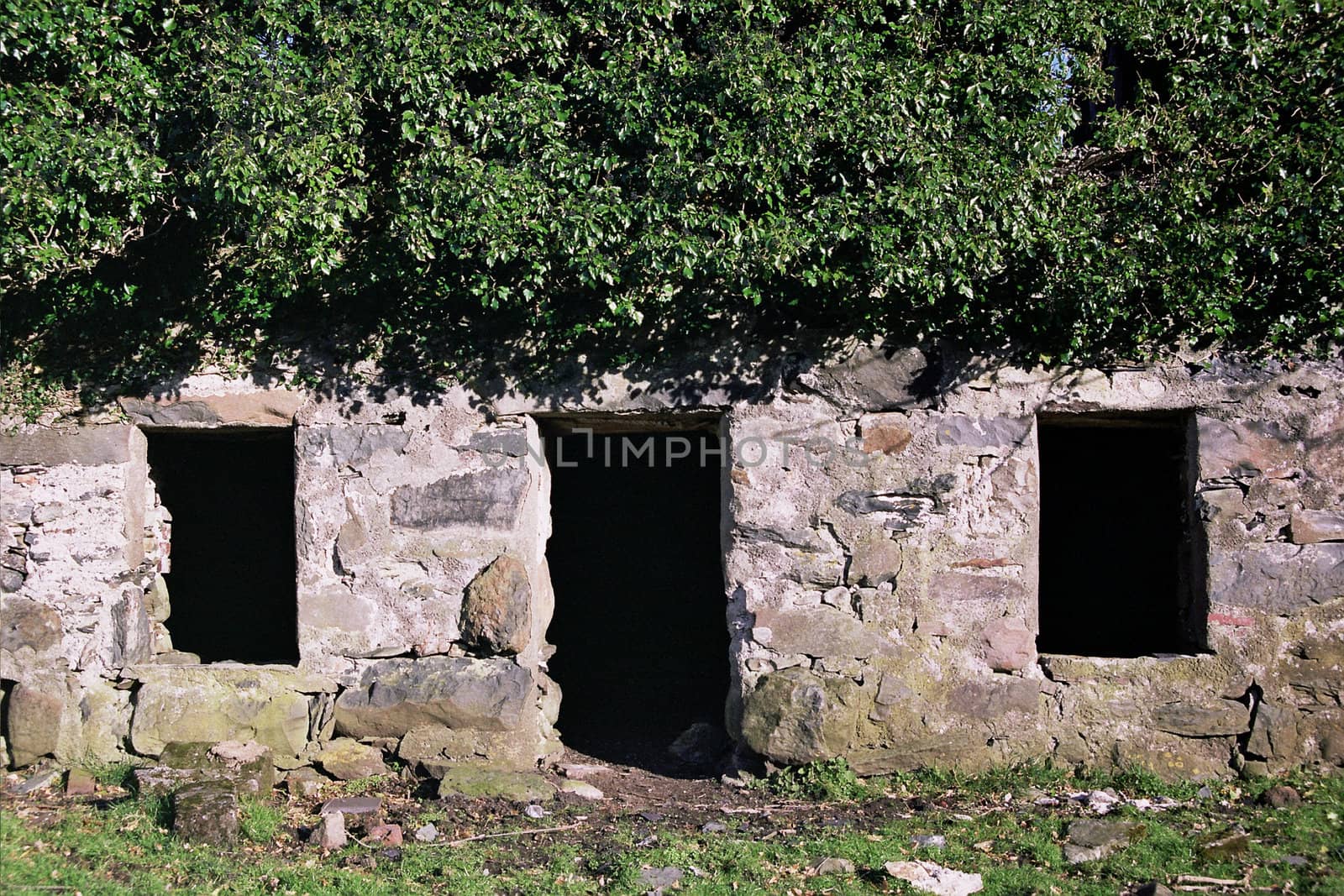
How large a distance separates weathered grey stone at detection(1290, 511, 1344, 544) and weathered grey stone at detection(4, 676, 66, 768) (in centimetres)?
559

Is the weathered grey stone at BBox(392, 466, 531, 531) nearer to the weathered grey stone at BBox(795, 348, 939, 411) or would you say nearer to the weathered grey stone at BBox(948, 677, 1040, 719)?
the weathered grey stone at BBox(795, 348, 939, 411)

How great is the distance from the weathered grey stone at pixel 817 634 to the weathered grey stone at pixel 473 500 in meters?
1.23

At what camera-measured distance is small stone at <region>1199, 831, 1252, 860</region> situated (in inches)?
150

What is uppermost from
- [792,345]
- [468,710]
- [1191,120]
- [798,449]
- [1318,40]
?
[1318,40]

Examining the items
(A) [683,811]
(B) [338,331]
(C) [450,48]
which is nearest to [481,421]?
(B) [338,331]

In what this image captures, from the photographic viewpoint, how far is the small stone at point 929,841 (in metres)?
3.94

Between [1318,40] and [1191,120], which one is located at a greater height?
[1318,40]

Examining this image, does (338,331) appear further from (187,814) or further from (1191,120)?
(1191,120)

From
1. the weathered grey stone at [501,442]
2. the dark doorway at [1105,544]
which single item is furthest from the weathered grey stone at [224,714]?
the dark doorway at [1105,544]

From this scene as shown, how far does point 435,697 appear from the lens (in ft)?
15.3

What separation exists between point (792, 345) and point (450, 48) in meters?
1.93

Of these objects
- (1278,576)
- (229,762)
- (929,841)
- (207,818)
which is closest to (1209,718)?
(1278,576)

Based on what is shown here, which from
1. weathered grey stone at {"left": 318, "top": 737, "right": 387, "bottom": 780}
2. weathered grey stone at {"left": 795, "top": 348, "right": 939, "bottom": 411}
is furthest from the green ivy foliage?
weathered grey stone at {"left": 318, "top": 737, "right": 387, "bottom": 780}

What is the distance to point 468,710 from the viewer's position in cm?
468
